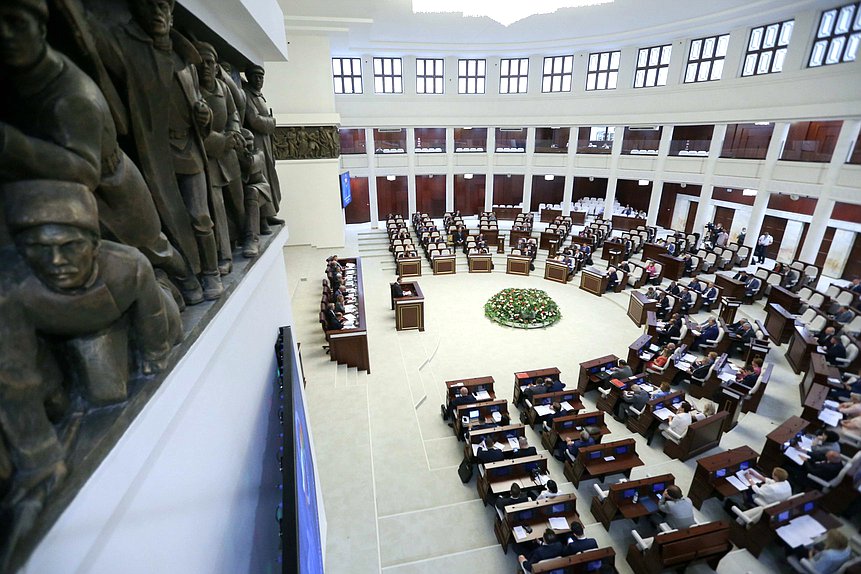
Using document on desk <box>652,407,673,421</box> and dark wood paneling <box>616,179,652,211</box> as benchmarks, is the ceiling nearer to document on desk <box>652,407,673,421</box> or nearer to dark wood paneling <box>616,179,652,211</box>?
dark wood paneling <box>616,179,652,211</box>

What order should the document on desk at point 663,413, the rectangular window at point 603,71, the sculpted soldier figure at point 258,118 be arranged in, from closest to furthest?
the sculpted soldier figure at point 258,118
the document on desk at point 663,413
the rectangular window at point 603,71

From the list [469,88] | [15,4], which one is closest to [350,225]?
[469,88]

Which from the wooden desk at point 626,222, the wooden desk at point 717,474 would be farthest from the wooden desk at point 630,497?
the wooden desk at point 626,222

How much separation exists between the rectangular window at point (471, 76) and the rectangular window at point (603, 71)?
208 inches

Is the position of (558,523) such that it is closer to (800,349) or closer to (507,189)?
(800,349)

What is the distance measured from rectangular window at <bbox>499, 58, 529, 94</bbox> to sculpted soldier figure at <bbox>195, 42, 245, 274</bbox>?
818 inches

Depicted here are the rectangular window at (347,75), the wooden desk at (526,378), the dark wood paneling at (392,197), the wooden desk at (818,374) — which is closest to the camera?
the wooden desk at (818,374)

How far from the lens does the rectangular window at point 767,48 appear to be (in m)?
14.1

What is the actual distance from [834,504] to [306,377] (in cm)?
840

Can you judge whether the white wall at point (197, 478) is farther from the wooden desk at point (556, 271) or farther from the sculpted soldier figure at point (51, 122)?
the wooden desk at point (556, 271)

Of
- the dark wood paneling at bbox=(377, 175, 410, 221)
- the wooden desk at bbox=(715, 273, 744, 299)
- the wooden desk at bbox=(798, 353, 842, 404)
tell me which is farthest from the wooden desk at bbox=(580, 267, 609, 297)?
the dark wood paneling at bbox=(377, 175, 410, 221)

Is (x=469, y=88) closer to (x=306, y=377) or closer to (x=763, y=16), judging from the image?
(x=763, y=16)

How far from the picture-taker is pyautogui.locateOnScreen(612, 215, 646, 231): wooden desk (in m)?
20.4

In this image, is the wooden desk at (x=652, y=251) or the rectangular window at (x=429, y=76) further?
the rectangular window at (x=429, y=76)
